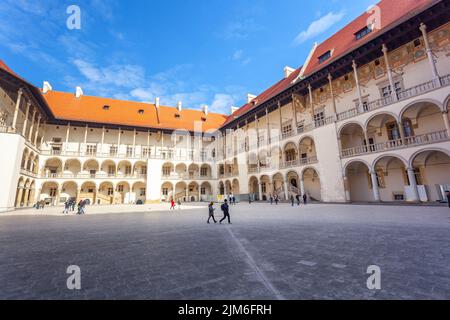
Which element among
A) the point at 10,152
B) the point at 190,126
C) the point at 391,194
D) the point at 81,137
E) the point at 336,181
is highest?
the point at 190,126

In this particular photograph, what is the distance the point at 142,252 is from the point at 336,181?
1854cm

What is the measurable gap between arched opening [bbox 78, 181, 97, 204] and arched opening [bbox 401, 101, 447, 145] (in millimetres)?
37361

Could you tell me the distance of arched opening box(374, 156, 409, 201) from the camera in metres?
17.1

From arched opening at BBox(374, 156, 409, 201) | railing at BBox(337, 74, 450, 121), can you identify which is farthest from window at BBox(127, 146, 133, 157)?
arched opening at BBox(374, 156, 409, 201)

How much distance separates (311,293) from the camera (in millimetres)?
2639

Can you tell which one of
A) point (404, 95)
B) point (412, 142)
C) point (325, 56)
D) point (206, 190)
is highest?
point (325, 56)

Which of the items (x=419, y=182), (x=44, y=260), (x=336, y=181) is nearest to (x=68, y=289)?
(x=44, y=260)

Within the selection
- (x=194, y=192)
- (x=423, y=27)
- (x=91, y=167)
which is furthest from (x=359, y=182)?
(x=91, y=167)

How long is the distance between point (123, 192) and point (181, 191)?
9.47m

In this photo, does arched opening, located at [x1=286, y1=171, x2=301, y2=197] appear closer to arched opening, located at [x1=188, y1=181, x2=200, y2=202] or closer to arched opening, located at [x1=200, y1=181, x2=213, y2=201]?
arched opening, located at [x1=200, y1=181, x2=213, y2=201]

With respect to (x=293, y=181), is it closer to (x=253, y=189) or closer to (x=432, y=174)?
(x=253, y=189)

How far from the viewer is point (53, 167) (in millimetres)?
30406

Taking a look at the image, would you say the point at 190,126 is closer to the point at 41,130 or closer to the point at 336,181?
the point at 41,130
